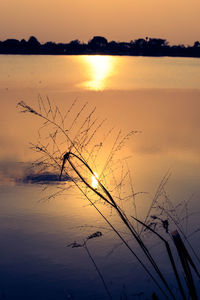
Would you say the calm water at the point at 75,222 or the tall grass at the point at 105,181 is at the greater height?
the tall grass at the point at 105,181

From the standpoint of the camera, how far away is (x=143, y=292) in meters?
4.15

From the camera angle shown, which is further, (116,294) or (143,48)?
(143,48)

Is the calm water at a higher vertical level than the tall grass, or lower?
lower

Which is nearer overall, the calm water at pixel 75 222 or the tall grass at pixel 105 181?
the tall grass at pixel 105 181

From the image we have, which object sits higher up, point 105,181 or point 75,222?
point 105,181

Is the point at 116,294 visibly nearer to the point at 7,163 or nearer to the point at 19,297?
the point at 19,297

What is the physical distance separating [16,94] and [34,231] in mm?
17318

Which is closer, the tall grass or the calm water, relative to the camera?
A: the tall grass

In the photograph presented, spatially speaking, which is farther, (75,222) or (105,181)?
(75,222)

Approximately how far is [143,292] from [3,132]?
339 inches

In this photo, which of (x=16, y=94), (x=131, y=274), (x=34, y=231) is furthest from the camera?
(x=16, y=94)

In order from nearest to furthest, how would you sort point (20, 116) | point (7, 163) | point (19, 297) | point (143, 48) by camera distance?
point (19, 297) → point (7, 163) → point (20, 116) → point (143, 48)

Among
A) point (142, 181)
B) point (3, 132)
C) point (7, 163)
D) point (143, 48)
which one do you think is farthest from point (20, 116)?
point (143, 48)

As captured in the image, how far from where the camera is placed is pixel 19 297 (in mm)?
4023
